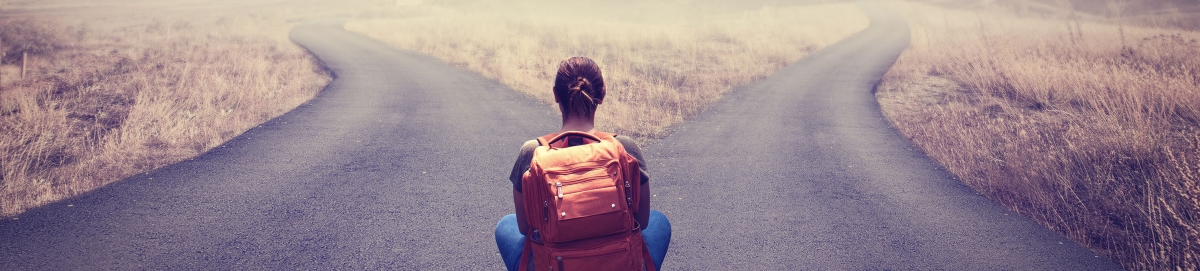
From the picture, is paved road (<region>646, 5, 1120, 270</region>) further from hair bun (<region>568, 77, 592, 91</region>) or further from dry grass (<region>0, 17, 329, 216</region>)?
dry grass (<region>0, 17, 329, 216</region>)

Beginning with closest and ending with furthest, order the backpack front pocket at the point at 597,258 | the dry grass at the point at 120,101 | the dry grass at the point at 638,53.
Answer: the backpack front pocket at the point at 597,258, the dry grass at the point at 120,101, the dry grass at the point at 638,53

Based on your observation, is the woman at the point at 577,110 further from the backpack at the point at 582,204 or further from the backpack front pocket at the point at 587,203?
the backpack front pocket at the point at 587,203

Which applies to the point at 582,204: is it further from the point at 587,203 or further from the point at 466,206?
the point at 466,206

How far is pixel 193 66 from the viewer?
1536cm

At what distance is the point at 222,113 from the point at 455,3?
4413cm

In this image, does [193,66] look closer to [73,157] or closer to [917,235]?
[73,157]

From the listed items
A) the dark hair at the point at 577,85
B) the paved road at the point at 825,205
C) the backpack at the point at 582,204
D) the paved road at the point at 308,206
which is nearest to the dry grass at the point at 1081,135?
the paved road at the point at 825,205

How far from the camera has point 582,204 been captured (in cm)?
191

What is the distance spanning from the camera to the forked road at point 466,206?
4090 mm

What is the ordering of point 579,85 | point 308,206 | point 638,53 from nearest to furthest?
point 579,85, point 308,206, point 638,53

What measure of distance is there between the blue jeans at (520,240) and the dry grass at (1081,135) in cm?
346

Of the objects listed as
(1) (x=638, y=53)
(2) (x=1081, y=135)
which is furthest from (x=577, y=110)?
(1) (x=638, y=53)

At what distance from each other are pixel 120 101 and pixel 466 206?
9.97m

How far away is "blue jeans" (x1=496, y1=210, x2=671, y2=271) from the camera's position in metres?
2.45
